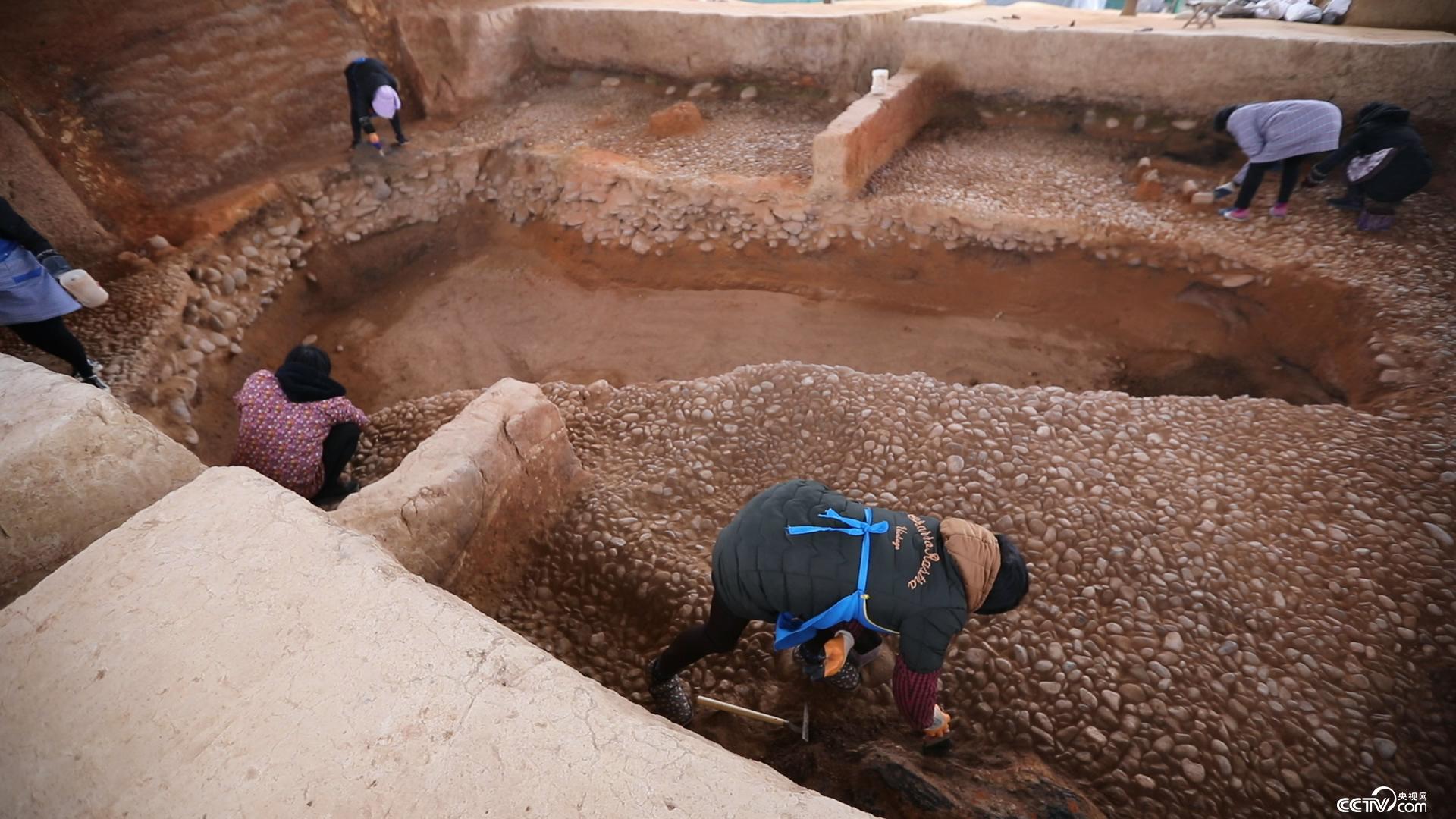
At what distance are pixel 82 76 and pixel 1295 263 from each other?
8.98 metres

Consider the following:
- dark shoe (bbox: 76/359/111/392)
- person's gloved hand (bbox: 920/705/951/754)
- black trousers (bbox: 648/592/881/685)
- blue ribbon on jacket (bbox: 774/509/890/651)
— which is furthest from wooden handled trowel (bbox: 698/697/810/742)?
dark shoe (bbox: 76/359/111/392)

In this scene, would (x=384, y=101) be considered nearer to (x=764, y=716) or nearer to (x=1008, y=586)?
(x=764, y=716)

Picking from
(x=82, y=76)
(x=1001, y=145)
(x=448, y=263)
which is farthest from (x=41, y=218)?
(x=1001, y=145)

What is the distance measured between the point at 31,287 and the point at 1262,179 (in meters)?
7.80

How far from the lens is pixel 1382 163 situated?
4.67 metres

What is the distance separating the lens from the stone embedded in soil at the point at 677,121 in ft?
22.5

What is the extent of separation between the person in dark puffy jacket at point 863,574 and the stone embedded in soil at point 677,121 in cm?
551

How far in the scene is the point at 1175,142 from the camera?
232 inches

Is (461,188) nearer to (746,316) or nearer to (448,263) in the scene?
(448,263)

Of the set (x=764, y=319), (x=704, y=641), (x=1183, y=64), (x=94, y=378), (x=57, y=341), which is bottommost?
(x=764, y=319)

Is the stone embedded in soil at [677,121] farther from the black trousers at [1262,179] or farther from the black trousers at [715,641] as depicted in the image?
the black trousers at [715,641]

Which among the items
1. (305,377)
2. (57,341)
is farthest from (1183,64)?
(57,341)

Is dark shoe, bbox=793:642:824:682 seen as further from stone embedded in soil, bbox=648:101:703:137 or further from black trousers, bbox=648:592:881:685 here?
stone embedded in soil, bbox=648:101:703:137

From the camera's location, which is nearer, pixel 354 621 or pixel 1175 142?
pixel 354 621
